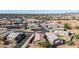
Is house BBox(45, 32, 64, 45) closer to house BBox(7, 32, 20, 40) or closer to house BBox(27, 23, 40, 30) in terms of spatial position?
house BBox(27, 23, 40, 30)

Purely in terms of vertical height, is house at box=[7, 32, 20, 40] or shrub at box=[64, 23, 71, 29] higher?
shrub at box=[64, 23, 71, 29]

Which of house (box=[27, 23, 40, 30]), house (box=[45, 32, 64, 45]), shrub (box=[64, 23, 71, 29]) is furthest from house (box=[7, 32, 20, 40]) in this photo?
shrub (box=[64, 23, 71, 29])

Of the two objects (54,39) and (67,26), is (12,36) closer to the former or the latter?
(54,39)

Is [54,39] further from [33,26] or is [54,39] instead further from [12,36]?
[12,36]

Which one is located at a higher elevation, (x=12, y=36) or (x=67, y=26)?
(x=67, y=26)

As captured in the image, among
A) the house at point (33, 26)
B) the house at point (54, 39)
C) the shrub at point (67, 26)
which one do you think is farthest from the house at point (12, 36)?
the shrub at point (67, 26)

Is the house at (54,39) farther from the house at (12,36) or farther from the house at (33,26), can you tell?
the house at (12,36)

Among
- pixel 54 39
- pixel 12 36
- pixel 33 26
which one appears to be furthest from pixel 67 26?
pixel 12 36

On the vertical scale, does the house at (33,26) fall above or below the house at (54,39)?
above
